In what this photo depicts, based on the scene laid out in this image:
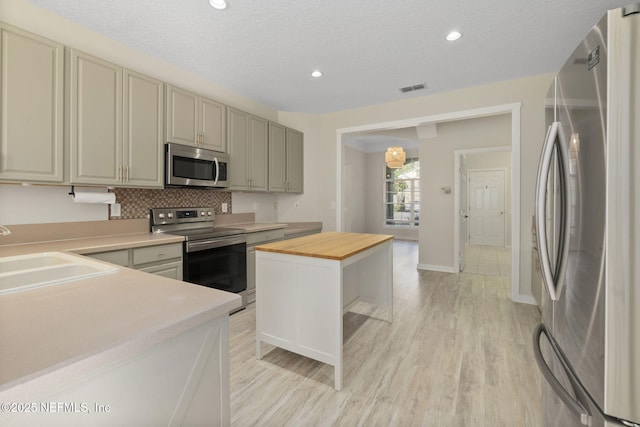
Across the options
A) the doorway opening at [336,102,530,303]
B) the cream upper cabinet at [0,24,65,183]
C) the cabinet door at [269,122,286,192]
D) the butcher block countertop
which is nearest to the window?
the doorway opening at [336,102,530,303]

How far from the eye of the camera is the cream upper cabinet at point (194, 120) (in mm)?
2732

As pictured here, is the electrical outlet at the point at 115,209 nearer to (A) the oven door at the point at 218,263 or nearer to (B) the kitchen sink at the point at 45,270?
(A) the oven door at the point at 218,263

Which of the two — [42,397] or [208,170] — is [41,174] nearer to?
[208,170]

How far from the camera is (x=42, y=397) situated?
1.71 feet

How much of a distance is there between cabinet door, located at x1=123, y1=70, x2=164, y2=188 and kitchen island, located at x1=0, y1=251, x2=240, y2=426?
1.73 m

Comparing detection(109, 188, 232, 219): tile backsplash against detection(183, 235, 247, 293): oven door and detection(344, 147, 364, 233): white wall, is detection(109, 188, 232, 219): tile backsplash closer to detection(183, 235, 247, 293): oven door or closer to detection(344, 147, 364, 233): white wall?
detection(183, 235, 247, 293): oven door

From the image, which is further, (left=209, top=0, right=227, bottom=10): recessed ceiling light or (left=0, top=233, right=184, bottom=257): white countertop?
(left=209, top=0, right=227, bottom=10): recessed ceiling light

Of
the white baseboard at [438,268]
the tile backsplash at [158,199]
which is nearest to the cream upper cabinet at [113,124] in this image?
the tile backsplash at [158,199]

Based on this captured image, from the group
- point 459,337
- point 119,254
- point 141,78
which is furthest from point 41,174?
point 459,337

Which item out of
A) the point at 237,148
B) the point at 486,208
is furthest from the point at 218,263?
the point at 486,208

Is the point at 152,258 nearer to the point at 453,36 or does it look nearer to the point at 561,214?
the point at 561,214

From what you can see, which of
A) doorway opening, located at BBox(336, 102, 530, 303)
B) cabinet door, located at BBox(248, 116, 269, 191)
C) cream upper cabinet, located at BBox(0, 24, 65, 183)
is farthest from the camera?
cabinet door, located at BBox(248, 116, 269, 191)

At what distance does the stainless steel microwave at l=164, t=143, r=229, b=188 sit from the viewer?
268cm

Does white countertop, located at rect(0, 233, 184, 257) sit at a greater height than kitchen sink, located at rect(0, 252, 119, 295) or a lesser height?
greater
